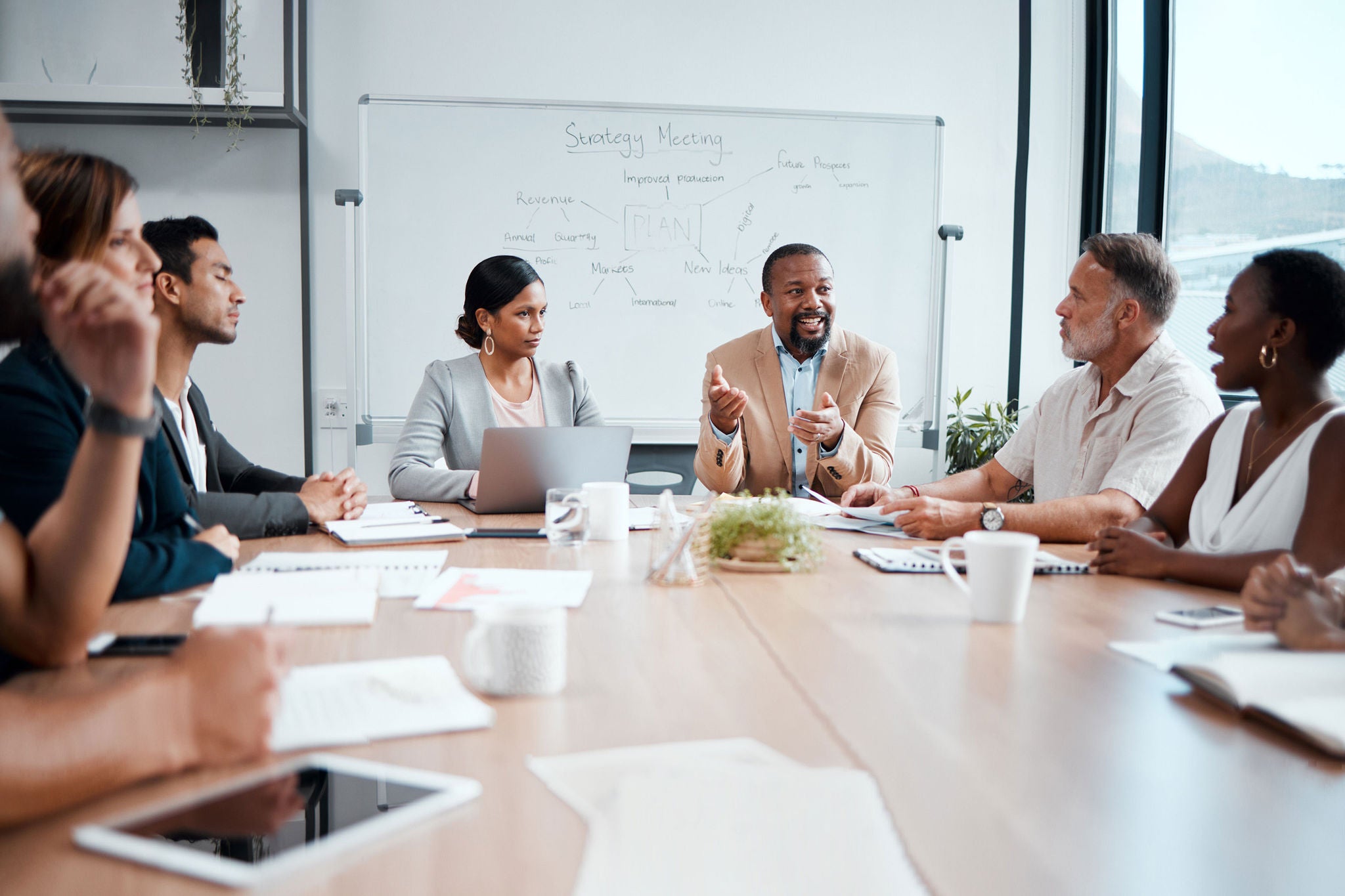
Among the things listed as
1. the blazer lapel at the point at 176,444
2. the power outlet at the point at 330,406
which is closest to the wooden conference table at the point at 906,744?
the blazer lapel at the point at 176,444

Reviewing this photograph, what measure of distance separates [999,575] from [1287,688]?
37 cm

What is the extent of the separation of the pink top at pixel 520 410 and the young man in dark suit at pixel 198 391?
68 centimetres

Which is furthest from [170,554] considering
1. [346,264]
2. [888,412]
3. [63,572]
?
[346,264]

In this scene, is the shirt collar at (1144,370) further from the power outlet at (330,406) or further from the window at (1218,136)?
the power outlet at (330,406)

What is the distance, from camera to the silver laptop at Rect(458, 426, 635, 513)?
6.75 feet

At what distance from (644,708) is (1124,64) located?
3835 millimetres

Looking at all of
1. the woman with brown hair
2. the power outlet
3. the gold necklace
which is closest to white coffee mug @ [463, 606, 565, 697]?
the woman with brown hair

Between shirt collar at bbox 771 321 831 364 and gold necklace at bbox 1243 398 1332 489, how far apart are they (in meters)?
1.45

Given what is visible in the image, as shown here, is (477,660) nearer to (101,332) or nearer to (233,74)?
(101,332)

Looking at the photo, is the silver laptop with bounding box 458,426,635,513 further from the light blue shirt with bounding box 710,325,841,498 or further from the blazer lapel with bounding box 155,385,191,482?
the light blue shirt with bounding box 710,325,841,498

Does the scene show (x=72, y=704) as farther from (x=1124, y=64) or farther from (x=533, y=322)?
(x=1124, y=64)

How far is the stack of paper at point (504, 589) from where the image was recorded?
127 centimetres

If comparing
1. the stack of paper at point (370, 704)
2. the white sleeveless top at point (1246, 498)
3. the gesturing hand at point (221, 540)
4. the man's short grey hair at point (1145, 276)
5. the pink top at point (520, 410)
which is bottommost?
the stack of paper at point (370, 704)

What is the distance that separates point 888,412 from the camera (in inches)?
116
